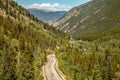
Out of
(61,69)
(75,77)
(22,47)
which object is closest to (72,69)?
(61,69)

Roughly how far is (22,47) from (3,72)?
2542 inches

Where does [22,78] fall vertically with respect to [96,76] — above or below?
above

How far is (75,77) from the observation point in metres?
101

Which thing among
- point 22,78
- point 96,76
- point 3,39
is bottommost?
point 96,76

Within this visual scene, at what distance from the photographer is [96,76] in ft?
367

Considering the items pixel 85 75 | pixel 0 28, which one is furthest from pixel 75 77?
pixel 0 28

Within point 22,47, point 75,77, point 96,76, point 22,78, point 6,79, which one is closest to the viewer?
point 6,79

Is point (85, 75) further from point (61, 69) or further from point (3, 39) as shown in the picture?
point (3, 39)

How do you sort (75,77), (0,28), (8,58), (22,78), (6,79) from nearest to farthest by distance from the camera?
1. (6,79)
2. (22,78)
3. (8,58)
4. (75,77)
5. (0,28)

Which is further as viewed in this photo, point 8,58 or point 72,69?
point 72,69

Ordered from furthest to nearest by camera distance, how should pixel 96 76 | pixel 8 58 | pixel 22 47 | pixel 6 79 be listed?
pixel 22 47, pixel 96 76, pixel 8 58, pixel 6 79

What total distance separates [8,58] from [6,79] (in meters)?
13.5

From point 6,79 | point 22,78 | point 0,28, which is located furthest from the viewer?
point 0,28

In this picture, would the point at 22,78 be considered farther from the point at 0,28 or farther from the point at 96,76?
the point at 0,28
